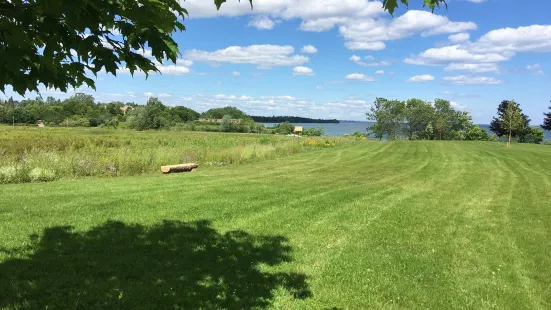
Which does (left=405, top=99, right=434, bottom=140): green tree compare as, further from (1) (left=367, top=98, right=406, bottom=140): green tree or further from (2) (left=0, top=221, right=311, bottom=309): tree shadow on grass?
(2) (left=0, top=221, right=311, bottom=309): tree shadow on grass

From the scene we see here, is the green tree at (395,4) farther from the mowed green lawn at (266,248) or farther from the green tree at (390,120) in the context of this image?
the green tree at (390,120)

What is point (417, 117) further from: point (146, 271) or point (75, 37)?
point (75, 37)

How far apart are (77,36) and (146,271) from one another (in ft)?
10.6

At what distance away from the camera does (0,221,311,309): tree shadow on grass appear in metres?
4.23

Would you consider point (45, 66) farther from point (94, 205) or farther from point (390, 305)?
point (94, 205)

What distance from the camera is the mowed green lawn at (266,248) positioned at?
4531mm

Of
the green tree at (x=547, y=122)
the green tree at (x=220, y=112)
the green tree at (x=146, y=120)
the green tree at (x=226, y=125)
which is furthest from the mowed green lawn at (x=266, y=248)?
the green tree at (x=220, y=112)

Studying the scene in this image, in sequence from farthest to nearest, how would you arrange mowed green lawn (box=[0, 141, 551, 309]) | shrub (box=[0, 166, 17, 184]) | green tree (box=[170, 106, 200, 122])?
green tree (box=[170, 106, 200, 122]), shrub (box=[0, 166, 17, 184]), mowed green lawn (box=[0, 141, 551, 309])

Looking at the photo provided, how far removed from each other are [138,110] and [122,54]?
107 meters

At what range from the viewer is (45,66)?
313 cm

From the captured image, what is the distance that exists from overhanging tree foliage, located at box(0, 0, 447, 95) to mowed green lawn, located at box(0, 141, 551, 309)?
237 centimetres

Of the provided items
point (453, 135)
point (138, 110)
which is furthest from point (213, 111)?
point (453, 135)

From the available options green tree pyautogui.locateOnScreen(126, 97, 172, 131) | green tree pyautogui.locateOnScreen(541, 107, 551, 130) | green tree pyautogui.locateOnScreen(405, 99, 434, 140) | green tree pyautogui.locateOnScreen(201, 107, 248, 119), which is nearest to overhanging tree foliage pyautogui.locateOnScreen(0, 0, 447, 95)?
green tree pyautogui.locateOnScreen(541, 107, 551, 130)

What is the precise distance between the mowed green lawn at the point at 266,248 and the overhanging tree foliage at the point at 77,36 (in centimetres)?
237
